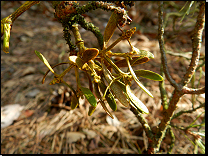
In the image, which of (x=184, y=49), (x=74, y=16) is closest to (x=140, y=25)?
(x=184, y=49)

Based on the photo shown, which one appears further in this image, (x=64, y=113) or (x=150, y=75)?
(x=64, y=113)

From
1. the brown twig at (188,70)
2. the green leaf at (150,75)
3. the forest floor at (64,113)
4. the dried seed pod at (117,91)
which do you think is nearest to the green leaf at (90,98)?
the dried seed pod at (117,91)

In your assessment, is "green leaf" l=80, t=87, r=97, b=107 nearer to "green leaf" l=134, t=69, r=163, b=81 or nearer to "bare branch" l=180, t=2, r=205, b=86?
"green leaf" l=134, t=69, r=163, b=81

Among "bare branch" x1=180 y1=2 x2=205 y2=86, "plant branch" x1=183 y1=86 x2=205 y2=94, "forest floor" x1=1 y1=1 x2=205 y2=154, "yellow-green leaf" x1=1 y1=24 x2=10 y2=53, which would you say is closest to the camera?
"yellow-green leaf" x1=1 y1=24 x2=10 y2=53

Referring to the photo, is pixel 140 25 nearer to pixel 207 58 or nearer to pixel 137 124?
pixel 137 124

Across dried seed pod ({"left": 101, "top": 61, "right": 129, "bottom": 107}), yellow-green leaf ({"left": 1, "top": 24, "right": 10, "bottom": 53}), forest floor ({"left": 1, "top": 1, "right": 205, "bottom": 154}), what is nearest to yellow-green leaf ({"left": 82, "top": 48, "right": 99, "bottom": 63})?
dried seed pod ({"left": 101, "top": 61, "right": 129, "bottom": 107})

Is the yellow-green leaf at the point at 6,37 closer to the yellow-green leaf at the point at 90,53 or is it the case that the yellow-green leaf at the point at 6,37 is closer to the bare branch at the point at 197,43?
the yellow-green leaf at the point at 90,53

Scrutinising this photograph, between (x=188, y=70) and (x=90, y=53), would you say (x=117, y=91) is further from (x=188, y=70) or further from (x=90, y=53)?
(x=188, y=70)

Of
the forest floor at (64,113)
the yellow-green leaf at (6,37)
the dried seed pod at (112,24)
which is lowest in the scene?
the forest floor at (64,113)

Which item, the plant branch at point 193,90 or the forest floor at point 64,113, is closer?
the plant branch at point 193,90

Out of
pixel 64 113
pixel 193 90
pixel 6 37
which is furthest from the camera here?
pixel 64 113

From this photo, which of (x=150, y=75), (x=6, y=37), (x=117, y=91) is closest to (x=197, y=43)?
(x=150, y=75)
